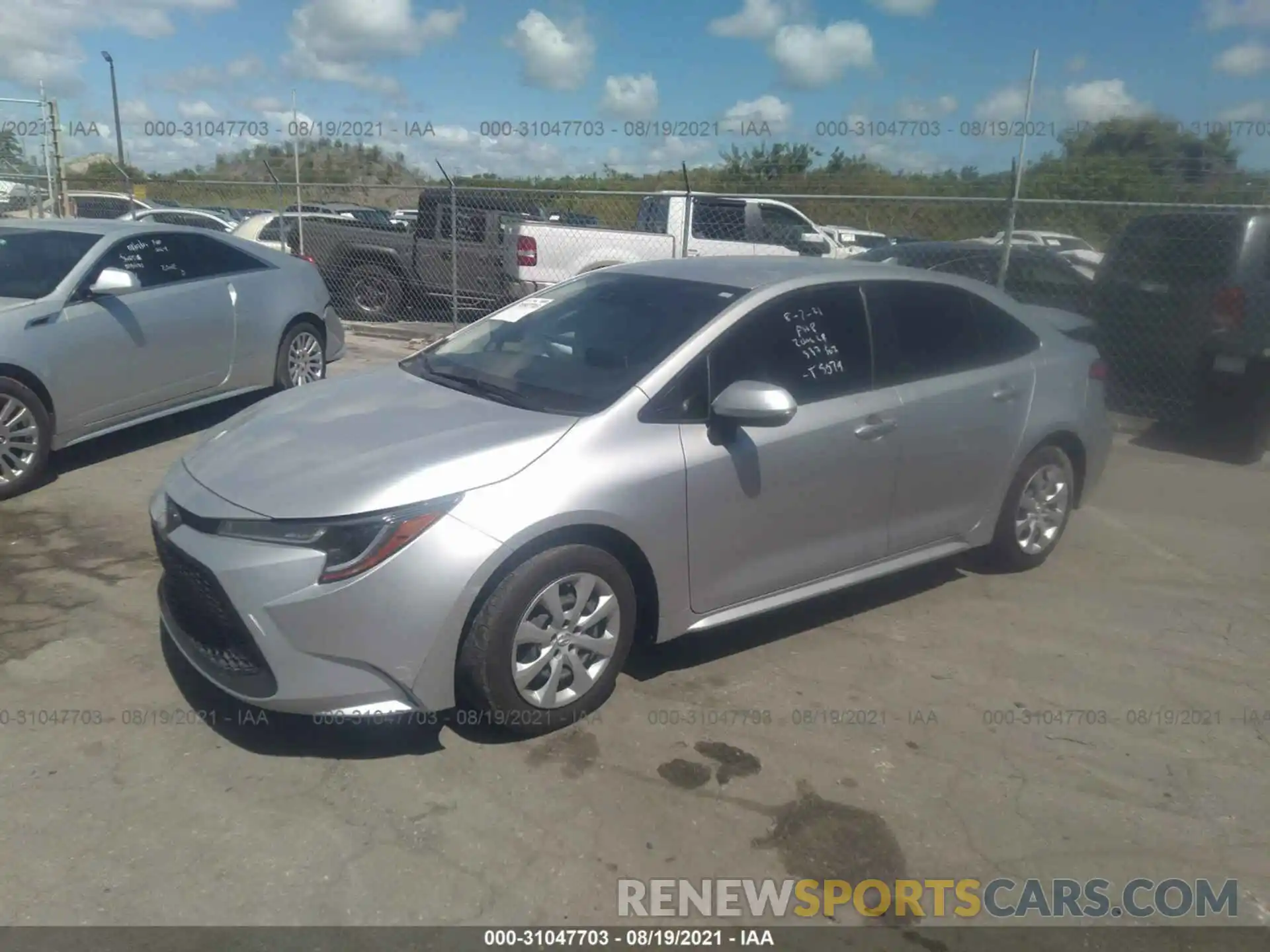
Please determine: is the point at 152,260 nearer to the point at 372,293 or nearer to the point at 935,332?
the point at 935,332

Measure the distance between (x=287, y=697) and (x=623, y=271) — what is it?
2.56 metres

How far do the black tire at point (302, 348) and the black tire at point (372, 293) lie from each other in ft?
17.9

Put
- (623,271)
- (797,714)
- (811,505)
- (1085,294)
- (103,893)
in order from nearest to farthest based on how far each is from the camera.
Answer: (103,893)
(797,714)
(811,505)
(623,271)
(1085,294)

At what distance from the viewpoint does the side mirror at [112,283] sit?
641 centimetres

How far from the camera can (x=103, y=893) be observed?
2.84m

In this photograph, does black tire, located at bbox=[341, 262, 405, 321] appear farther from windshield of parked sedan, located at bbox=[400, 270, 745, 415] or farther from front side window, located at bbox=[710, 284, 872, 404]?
front side window, located at bbox=[710, 284, 872, 404]

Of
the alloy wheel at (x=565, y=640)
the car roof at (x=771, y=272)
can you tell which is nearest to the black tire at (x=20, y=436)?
the car roof at (x=771, y=272)

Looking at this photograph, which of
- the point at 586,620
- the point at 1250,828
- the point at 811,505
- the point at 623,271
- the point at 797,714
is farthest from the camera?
the point at 623,271

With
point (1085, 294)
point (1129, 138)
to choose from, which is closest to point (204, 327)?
point (1085, 294)

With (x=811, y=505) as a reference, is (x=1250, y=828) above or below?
below

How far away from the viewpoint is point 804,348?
434 centimetres

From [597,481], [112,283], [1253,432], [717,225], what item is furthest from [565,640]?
[717,225]

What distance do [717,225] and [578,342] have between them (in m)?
9.10

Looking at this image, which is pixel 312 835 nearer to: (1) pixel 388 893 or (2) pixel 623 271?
(1) pixel 388 893
